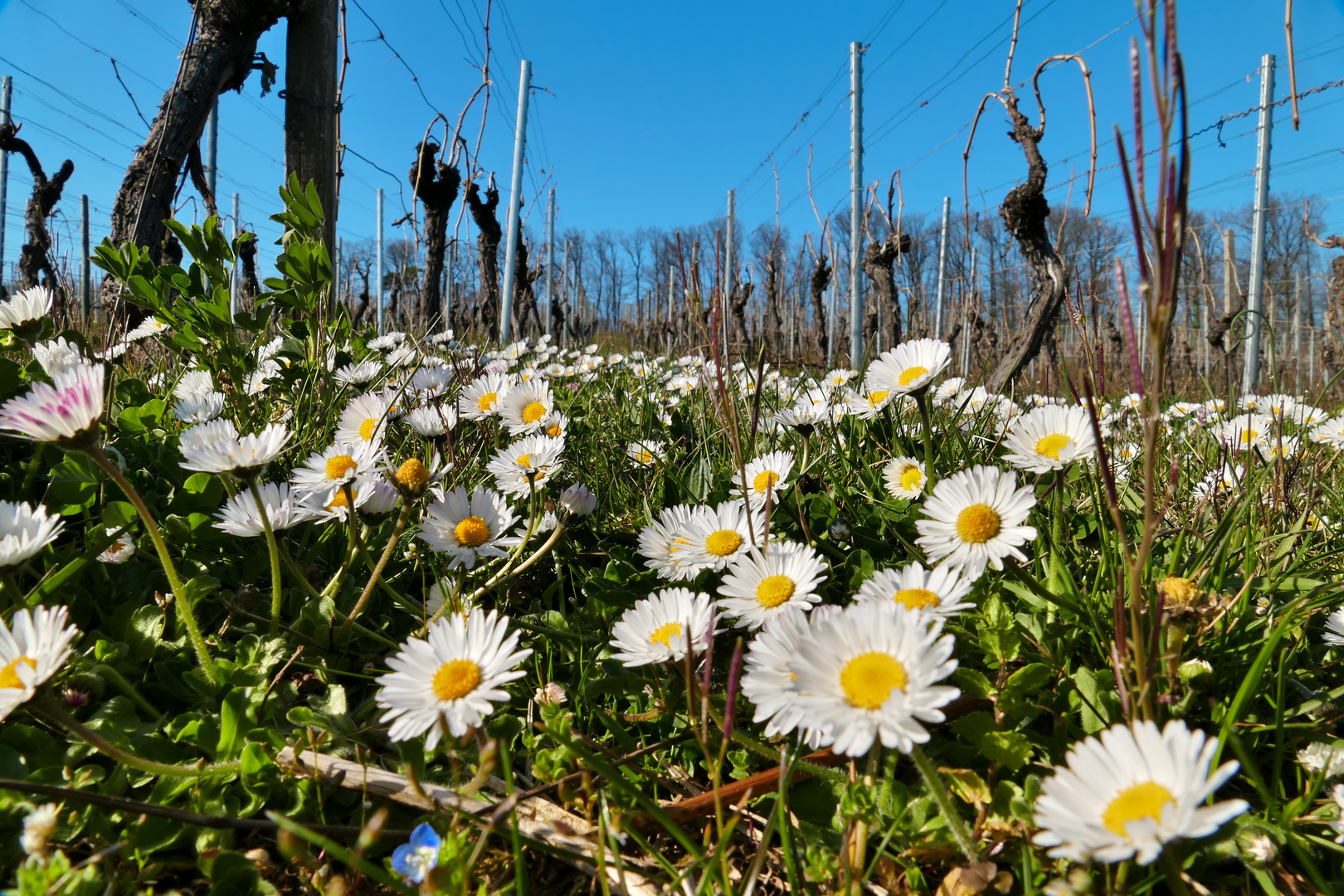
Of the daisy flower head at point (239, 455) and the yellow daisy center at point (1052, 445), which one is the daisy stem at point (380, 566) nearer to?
the daisy flower head at point (239, 455)

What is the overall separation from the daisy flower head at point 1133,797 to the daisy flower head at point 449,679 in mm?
443

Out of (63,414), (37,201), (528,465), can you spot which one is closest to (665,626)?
(528,465)

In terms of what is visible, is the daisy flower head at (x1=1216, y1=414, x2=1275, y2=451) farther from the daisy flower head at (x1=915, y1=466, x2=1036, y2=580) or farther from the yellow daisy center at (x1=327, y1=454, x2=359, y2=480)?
the yellow daisy center at (x1=327, y1=454, x2=359, y2=480)

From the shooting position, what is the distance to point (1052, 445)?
96 cm

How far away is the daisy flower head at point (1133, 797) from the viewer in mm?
442

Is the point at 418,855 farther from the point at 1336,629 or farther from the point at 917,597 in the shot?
the point at 1336,629

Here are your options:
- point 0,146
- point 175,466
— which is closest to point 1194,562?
point 175,466

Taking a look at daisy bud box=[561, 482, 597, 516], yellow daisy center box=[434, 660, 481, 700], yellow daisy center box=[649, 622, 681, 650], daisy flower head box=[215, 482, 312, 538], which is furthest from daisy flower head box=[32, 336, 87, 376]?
yellow daisy center box=[649, 622, 681, 650]

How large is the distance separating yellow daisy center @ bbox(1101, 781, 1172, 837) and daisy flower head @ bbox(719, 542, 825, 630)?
0.35m

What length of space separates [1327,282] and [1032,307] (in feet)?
29.0

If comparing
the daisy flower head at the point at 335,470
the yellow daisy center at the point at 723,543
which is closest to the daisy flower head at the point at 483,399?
the daisy flower head at the point at 335,470

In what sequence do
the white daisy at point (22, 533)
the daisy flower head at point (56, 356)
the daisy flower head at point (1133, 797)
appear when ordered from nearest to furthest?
1. the daisy flower head at point (1133, 797)
2. the white daisy at point (22, 533)
3. the daisy flower head at point (56, 356)

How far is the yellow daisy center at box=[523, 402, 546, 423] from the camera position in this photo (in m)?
1.50

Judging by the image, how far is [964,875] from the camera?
625mm
